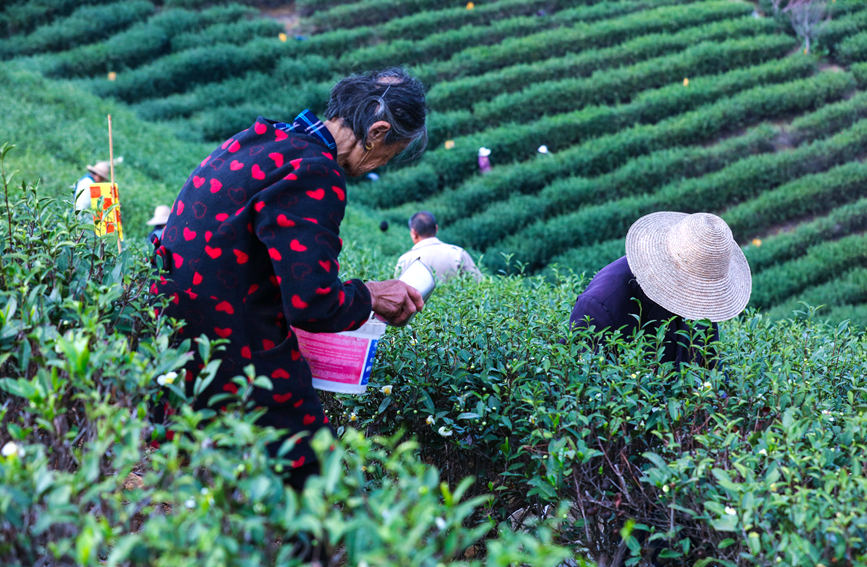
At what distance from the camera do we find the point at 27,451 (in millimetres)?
1263

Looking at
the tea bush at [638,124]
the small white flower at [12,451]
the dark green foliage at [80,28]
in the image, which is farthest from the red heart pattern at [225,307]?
the dark green foliage at [80,28]

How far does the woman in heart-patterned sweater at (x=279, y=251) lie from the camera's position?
1695 mm

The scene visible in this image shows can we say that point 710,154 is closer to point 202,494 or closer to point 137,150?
point 137,150

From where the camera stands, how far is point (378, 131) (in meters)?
1.92

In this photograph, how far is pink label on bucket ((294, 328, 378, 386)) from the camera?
193 centimetres

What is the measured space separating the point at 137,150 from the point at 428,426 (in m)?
7.96

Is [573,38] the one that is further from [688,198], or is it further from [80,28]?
[80,28]

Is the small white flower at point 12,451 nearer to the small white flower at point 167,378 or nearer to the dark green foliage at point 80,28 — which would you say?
the small white flower at point 167,378

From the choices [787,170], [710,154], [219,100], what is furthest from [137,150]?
[787,170]

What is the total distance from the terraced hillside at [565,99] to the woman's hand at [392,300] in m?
5.55

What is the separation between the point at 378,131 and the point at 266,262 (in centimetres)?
42

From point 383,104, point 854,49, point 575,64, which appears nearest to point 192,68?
point 575,64

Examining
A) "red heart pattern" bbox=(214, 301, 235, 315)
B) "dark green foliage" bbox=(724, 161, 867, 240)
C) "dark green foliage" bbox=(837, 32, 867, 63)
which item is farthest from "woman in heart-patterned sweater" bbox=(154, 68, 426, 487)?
"dark green foliage" bbox=(837, 32, 867, 63)

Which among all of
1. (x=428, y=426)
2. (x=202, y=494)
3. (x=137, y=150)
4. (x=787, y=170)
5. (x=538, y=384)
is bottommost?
(x=787, y=170)
